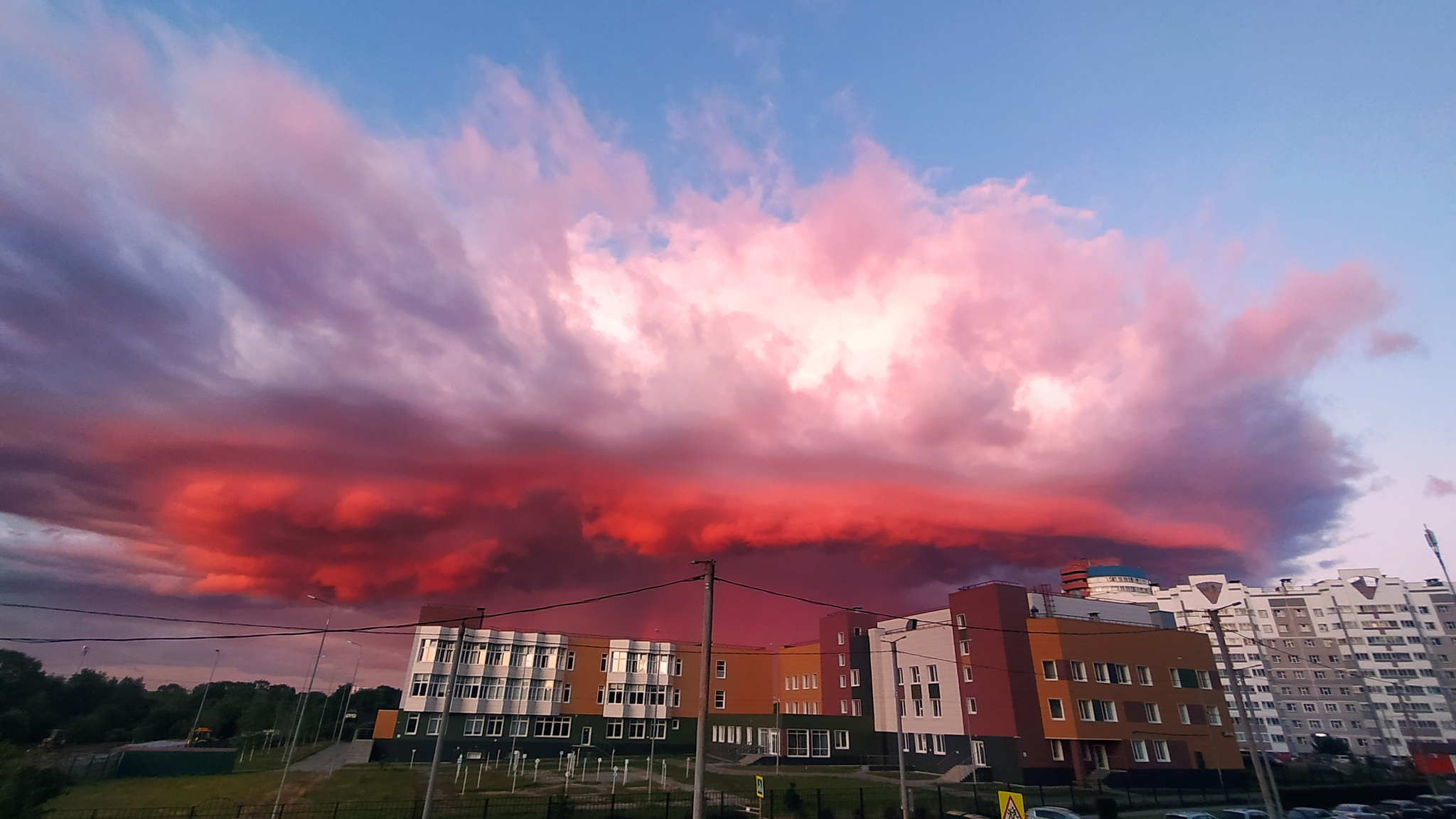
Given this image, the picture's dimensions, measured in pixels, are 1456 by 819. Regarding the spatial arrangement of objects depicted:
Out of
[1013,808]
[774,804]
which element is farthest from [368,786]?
[1013,808]

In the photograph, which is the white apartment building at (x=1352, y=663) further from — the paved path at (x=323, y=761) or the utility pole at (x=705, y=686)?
the paved path at (x=323, y=761)

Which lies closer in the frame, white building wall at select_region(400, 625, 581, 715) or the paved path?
the paved path

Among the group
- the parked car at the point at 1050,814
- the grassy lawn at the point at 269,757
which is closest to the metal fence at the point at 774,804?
the parked car at the point at 1050,814

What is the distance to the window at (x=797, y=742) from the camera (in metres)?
70.1

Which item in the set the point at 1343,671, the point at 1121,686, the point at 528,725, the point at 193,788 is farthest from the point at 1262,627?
the point at 193,788

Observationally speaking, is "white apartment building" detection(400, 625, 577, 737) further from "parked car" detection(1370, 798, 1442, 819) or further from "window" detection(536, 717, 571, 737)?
"parked car" detection(1370, 798, 1442, 819)

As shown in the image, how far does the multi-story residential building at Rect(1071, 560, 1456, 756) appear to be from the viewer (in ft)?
387

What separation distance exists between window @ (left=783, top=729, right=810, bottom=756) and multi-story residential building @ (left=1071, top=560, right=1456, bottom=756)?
8759 cm

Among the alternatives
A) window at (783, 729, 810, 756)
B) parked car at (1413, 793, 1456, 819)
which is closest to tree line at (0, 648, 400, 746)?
window at (783, 729, 810, 756)

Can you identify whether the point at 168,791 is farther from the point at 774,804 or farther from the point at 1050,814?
the point at 1050,814

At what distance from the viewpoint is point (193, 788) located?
52938mm

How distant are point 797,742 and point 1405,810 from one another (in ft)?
155

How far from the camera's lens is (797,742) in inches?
2790

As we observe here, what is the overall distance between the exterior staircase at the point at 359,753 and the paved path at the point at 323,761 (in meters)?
0.45
